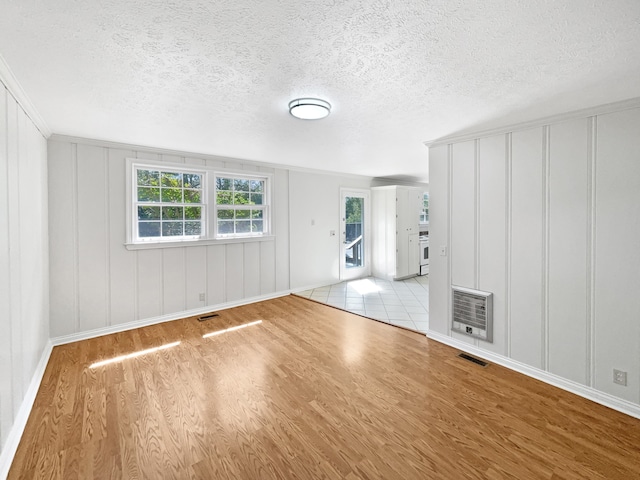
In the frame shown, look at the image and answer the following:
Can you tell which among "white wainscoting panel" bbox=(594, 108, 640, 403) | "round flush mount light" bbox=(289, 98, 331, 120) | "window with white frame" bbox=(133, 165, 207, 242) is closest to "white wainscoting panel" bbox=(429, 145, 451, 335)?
"white wainscoting panel" bbox=(594, 108, 640, 403)

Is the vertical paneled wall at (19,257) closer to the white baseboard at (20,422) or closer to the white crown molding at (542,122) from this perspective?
the white baseboard at (20,422)

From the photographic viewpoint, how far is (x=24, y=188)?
7.47 feet

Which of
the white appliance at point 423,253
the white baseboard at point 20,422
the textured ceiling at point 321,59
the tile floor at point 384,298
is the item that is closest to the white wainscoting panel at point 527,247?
the textured ceiling at point 321,59

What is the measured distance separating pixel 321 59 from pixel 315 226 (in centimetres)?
431

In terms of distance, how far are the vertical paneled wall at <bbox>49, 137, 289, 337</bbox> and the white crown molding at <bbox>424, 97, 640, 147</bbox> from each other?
326 cm

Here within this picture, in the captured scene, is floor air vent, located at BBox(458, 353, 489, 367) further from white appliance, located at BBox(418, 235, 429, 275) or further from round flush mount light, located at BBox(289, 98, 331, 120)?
white appliance, located at BBox(418, 235, 429, 275)

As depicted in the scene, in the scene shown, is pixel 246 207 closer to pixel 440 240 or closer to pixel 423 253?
pixel 440 240

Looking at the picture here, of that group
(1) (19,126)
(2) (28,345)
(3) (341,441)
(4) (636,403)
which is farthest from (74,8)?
(4) (636,403)

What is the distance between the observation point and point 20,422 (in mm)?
1951

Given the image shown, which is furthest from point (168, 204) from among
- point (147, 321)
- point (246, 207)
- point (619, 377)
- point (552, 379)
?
point (619, 377)

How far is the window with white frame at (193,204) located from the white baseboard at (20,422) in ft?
5.53

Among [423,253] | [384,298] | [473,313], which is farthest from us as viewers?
[423,253]

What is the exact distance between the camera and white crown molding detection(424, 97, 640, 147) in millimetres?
2182

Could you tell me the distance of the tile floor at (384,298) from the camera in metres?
4.23
